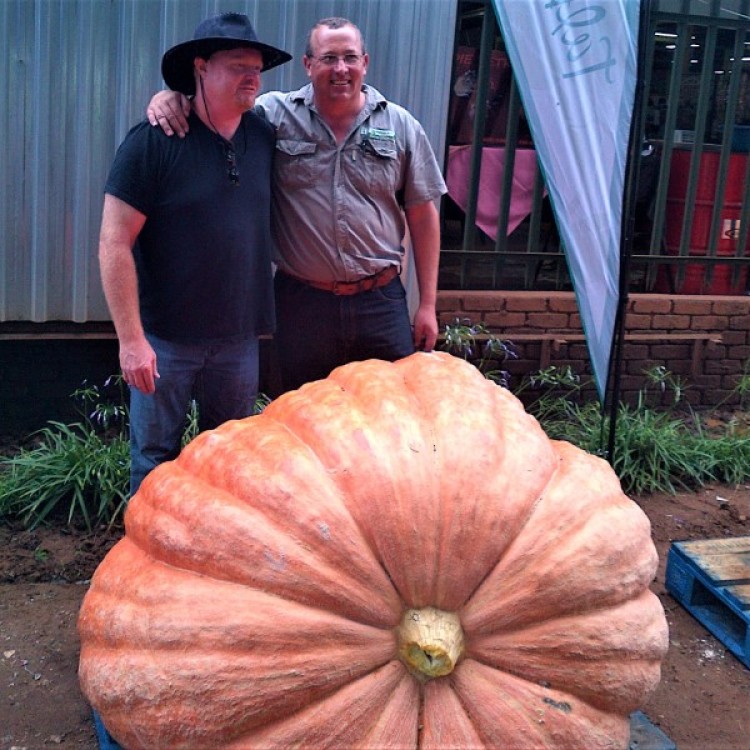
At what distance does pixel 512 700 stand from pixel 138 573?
971 millimetres

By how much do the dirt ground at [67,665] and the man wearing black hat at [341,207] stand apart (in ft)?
4.46

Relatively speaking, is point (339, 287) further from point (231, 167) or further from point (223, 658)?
point (223, 658)

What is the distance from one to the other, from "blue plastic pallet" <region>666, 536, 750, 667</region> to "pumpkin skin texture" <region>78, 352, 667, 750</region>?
1.58m

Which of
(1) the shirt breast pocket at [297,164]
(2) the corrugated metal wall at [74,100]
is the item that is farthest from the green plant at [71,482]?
(1) the shirt breast pocket at [297,164]

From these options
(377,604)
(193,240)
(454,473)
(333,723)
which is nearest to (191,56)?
(193,240)

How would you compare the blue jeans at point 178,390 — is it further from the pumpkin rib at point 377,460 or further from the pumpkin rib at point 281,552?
the pumpkin rib at point 281,552

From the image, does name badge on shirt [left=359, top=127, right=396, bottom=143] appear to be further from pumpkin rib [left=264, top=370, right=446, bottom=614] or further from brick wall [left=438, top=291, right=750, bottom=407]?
brick wall [left=438, top=291, right=750, bottom=407]

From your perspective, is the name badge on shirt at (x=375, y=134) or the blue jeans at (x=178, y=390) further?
the name badge on shirt at (x=375, y=134)

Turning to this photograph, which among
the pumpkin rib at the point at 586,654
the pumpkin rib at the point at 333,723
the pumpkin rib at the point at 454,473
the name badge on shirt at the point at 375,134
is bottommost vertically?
the pumpkin rib at the point at 333,723

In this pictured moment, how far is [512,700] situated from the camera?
84.7 inches

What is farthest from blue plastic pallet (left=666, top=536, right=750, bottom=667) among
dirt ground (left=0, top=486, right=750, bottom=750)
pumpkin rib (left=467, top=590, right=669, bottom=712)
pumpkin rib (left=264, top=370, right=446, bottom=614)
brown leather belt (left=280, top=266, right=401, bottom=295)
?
pumpkin rib (left=264, top=370, right=446, bottom=614)

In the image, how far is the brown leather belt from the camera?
377 cm

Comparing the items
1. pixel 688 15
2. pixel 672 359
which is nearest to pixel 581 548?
pixel 672 359

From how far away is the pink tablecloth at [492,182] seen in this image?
20.1 feet
